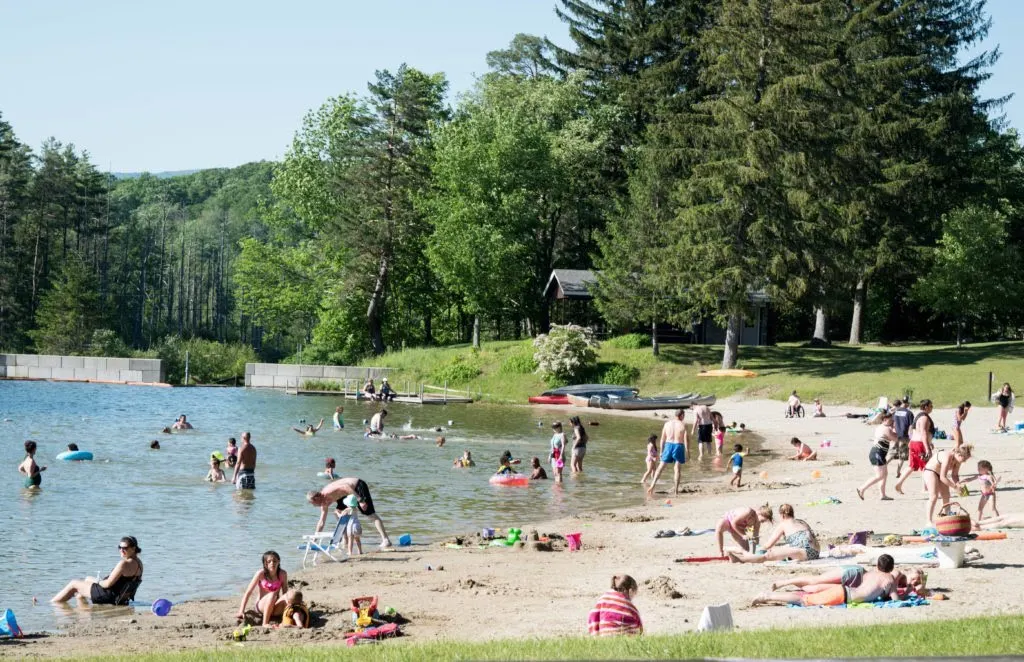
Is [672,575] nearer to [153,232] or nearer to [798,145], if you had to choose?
[798,145]

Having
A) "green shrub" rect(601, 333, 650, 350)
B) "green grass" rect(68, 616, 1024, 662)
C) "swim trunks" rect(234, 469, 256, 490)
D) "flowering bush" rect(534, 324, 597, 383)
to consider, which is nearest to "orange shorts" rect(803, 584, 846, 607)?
"green grass" rect(68, 616, 1024, 662)

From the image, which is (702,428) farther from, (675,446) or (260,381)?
(260,381)

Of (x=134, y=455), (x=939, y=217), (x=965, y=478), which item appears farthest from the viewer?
(x=939, y=217)

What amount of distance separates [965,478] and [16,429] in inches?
1391

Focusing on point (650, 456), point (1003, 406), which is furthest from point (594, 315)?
point (650, 456)

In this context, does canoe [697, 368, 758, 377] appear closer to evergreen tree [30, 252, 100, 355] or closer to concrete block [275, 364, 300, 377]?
concrete block [275, 364, 300, 377]

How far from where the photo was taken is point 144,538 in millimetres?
22312

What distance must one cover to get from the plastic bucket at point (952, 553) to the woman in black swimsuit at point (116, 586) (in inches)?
472

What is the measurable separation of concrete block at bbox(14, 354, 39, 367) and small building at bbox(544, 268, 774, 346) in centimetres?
3519

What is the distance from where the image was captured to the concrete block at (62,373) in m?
76.5

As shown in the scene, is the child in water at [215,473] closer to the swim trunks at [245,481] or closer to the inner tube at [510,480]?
the swim trunks at [245,481]

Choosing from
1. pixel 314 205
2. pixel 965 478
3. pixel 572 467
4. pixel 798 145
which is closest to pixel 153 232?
pixel 314 205

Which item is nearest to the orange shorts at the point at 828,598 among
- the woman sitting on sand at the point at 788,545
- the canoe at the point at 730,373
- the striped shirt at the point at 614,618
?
the striped shirt at the point at 614,618

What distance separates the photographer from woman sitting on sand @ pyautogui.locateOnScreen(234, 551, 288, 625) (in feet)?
51.0
